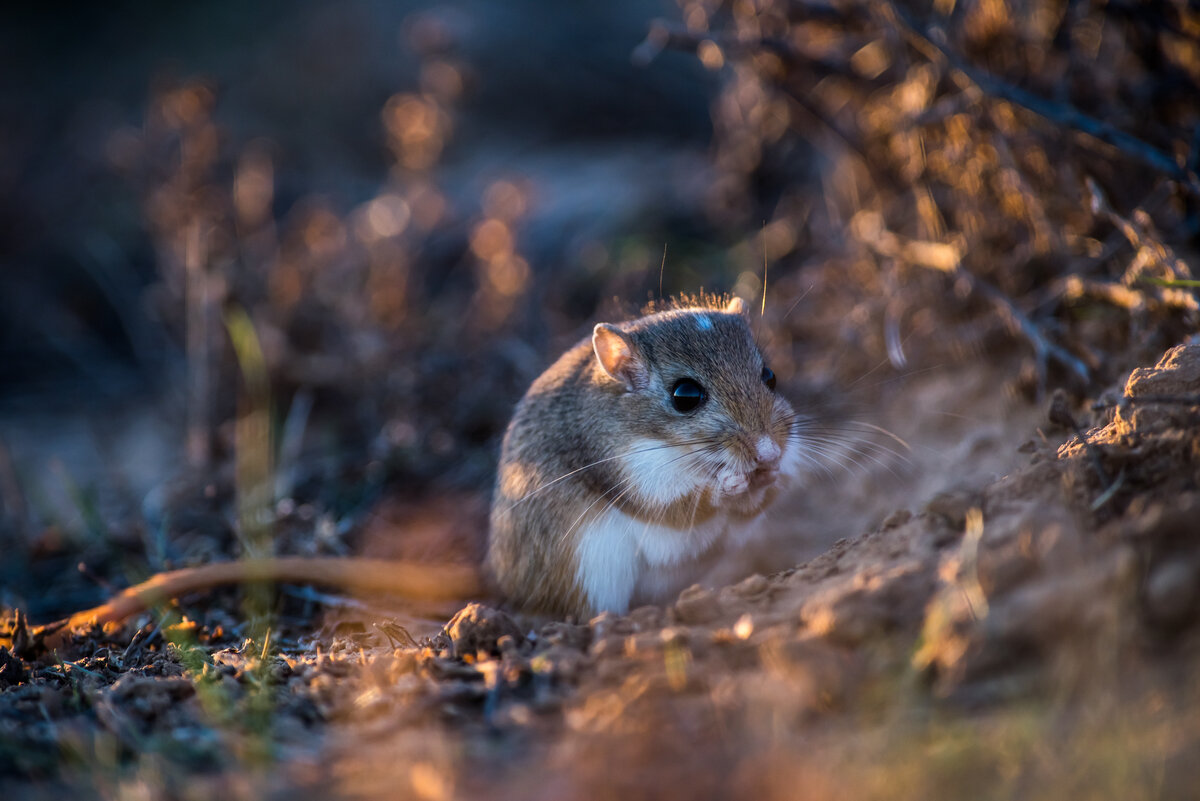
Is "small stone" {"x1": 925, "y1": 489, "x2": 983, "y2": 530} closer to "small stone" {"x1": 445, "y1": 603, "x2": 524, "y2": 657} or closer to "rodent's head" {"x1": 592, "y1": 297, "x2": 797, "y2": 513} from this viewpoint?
"rodent's head" {"x1": 592, "y1": 297, "x2": 797, "y2": 513}

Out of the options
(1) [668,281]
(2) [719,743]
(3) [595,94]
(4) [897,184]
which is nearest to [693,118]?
(3) [595,94]

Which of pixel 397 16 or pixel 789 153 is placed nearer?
pixel 789 153

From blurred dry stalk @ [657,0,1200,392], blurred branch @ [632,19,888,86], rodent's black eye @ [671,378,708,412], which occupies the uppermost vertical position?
blurred branch @ [632,19,888,86]

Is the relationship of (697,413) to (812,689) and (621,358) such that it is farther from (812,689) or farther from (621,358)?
(812,689)

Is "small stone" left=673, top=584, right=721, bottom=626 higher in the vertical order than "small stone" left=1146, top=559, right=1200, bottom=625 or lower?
lower

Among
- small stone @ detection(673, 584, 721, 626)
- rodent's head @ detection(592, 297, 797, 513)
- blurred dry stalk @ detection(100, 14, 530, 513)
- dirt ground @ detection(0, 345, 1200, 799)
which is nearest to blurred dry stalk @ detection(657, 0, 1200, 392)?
rodent's head @ detection(592, 297, 797, 513)

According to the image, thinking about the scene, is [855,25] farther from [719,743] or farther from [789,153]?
[719,743]
